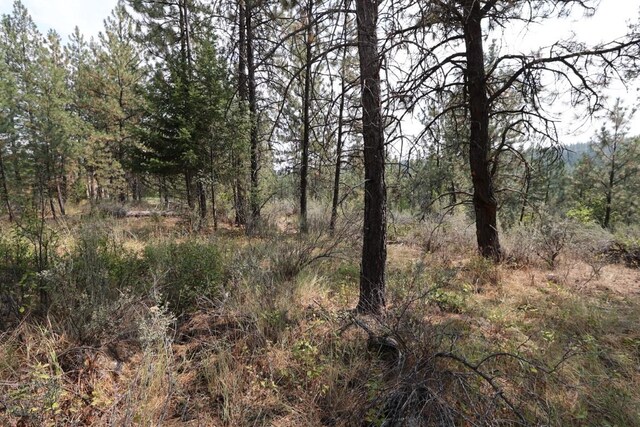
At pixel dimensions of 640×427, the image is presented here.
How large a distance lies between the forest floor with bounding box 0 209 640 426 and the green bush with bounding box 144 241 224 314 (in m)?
0.02

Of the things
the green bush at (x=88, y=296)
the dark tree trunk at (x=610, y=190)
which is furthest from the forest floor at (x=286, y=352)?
the dark tree trunk at (x=610, y=190)

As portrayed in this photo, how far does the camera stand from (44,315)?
2.53 m

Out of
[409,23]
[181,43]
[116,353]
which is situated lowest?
[116,353]

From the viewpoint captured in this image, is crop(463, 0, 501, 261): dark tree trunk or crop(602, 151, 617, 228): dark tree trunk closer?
crop(463, 0, 501, 261): dark tree trunk

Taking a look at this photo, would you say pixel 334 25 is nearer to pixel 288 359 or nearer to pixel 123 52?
pixel 288 359

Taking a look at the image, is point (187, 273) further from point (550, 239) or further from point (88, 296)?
point (550, 239)

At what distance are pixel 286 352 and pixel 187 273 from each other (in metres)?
1.67

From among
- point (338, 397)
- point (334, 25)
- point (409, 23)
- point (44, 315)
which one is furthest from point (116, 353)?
point (409, 23)

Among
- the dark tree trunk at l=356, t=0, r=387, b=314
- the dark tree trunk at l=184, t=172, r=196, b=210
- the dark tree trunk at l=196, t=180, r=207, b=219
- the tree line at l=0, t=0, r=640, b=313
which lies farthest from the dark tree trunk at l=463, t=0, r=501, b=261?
the dark tree trunk at l=184, t=172, r=196, b=210

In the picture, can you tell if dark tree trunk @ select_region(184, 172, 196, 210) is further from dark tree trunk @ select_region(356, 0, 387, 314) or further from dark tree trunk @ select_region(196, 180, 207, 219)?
dark tree trunk @ select_region(356, 0, 387, 314)

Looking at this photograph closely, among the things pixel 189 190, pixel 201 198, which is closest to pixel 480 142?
pixel 201 198

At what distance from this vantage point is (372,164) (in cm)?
289

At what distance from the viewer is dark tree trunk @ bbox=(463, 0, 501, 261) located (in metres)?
4.94

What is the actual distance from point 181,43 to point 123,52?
640cm
